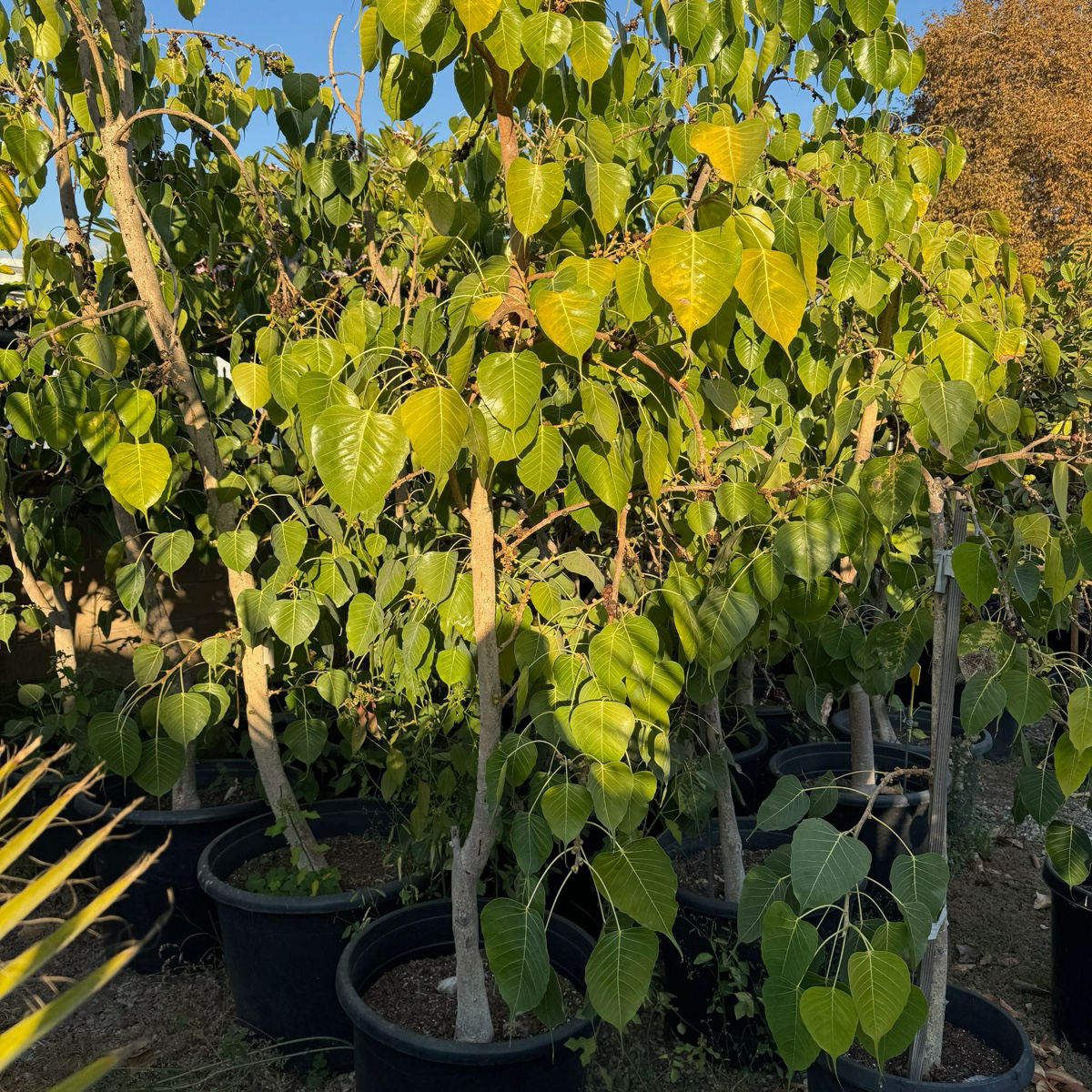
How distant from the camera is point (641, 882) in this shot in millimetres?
1234

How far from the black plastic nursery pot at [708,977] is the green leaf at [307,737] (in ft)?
2.58

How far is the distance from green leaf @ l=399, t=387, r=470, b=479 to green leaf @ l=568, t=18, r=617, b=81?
0.97ft

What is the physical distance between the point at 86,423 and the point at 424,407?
89cm

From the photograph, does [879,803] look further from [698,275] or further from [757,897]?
[698,275]

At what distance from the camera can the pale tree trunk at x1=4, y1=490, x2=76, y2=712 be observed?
2.37 metres

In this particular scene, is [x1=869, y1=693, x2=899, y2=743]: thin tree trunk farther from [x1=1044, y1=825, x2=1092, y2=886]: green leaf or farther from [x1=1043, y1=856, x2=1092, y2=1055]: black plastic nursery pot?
[x1=1044, y1=825, x2=1092, y2=886]: green leaf

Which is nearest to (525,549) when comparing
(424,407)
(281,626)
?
(281,626)

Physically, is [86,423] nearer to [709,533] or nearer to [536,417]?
[536,417]

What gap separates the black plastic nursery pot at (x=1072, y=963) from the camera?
197 centimetres

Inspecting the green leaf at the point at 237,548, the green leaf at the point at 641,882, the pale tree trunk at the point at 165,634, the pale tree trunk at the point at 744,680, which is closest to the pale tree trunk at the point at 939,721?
the green leaf at the point at 641,882

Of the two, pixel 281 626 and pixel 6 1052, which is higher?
pixel 281 626

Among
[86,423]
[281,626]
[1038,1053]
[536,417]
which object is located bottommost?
[1038,1053]

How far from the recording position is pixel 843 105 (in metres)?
1.90

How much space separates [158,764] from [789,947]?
1322 millimetres
